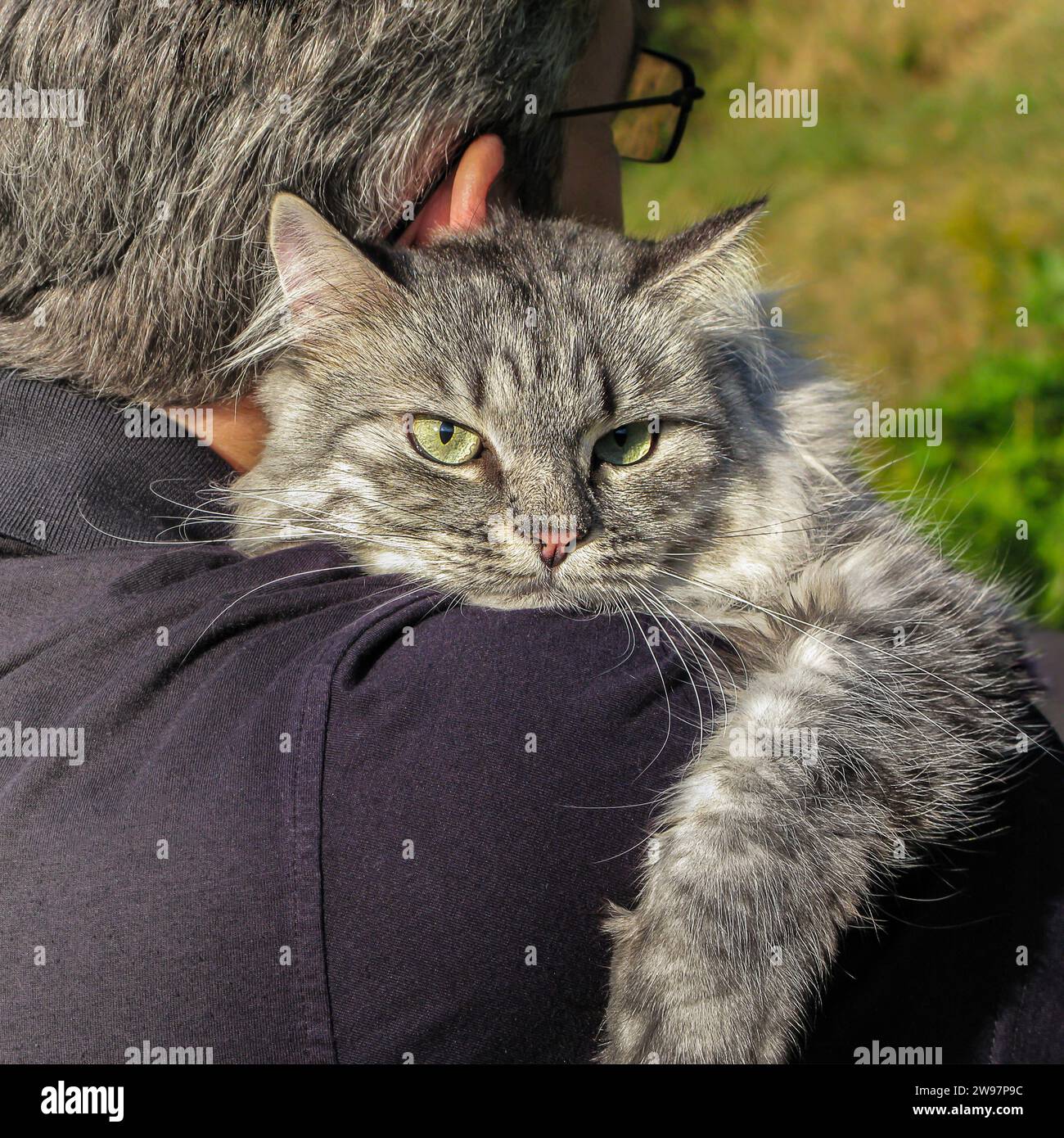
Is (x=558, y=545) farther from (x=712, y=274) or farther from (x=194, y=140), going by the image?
(x=194, y=140)

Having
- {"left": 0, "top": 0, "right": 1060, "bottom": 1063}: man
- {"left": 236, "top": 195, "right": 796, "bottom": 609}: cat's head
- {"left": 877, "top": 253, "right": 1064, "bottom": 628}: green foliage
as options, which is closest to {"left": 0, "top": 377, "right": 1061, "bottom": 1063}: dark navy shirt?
{"left": 0, "top": 0, "right": 1060, "bottom": 1063}: man

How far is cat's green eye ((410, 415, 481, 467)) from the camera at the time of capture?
176cm

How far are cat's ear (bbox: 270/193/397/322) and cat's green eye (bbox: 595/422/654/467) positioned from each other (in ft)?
1.41

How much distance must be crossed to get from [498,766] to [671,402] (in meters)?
0.82

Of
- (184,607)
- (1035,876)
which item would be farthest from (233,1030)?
(1035,876)

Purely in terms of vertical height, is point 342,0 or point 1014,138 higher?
point 1014,138

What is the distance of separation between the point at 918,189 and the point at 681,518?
560 cm

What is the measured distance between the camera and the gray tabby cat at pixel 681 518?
1.45 meters

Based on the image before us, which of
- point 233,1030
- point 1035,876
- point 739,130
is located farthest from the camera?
point 739,130

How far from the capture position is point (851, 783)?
4.97 feet

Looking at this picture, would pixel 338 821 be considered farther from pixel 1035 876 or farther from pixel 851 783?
pixel 1035 876

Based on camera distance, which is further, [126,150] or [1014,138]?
[1014,138]

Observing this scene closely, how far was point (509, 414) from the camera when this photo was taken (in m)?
1.71

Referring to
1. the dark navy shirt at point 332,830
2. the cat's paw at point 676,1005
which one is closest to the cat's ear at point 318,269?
the dark navy shirt at point 332,830
